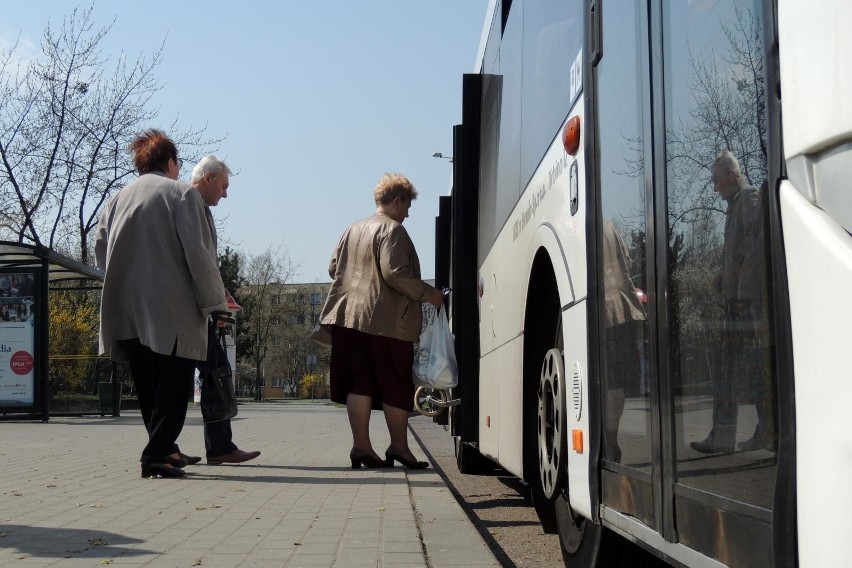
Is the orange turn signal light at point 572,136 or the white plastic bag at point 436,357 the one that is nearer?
the orange turn signal light at point 572,136

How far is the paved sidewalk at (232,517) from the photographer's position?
4.47m

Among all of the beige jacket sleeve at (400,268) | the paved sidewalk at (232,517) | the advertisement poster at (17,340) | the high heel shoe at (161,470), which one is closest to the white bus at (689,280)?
the paved sidewalk at (232,517)

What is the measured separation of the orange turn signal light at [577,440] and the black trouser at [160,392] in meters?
4.03

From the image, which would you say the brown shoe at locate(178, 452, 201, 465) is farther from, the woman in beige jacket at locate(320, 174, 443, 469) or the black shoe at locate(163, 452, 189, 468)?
the woman in beige jacket at locate(320, 174, 443, 469)

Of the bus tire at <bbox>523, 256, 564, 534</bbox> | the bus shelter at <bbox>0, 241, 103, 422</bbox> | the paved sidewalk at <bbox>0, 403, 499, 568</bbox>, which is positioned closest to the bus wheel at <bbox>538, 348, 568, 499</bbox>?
the bus tire at <bbox>523, 256, 564, 534</bbox>

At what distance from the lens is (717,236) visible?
2.36m

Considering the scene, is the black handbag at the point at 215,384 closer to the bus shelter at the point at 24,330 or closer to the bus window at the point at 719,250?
the bus window at the point at 719,250

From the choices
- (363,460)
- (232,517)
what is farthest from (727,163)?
(363,460)

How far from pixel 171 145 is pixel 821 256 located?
661 cm

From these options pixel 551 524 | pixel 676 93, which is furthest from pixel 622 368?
pixel 551 524

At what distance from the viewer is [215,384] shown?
8.05 metres

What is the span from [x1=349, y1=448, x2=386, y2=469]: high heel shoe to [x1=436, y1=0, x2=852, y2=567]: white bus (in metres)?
3.35

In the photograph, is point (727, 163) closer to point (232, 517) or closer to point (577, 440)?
point (577, 440)

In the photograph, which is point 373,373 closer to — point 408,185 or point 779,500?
point 408,185
